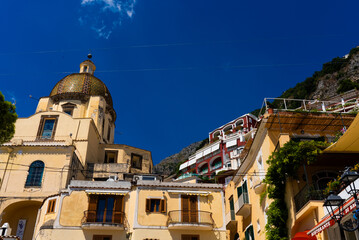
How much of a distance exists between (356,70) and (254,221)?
67564 millimetres

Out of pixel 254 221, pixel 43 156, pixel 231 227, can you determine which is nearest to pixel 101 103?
pixel 43 156

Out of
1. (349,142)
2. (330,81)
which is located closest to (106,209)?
(349,142)

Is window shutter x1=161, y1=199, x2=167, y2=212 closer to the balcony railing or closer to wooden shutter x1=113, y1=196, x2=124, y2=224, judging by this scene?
wooden shutter x1=113, y1=196, x2=124, y2=224

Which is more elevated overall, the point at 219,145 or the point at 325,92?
the point at 325,92

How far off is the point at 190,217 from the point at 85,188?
24.6ft

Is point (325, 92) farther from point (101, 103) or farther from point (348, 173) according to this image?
point (348, 173)

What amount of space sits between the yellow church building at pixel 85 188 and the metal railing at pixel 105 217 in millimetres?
63

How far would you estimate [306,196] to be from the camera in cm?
1605

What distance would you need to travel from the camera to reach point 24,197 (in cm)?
2988

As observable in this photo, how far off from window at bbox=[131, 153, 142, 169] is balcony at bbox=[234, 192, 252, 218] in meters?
19.8

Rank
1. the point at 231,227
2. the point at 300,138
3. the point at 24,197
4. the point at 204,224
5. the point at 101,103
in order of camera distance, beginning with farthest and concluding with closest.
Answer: the point at 101,103 < the point at 24,197 < the point at 231,227 < the point at 204,224 < the point at 300,138

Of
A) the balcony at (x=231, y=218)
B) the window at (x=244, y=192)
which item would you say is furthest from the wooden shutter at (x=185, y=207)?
the window at (x=244, y=192)

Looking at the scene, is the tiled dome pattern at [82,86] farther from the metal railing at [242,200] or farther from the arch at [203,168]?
the metal railing at [242,200]

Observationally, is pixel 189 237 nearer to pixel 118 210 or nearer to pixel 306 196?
pixel 118 210
